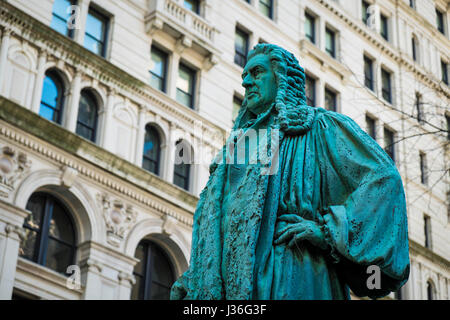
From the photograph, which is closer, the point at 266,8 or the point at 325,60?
the point at 266,8

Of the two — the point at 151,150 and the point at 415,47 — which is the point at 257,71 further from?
the point at 415,47

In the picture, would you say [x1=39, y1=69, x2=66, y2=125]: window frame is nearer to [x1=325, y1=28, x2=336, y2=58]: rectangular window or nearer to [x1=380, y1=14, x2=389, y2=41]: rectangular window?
[x1=325, y1=28, x2=336, y2=58]: rectangular window

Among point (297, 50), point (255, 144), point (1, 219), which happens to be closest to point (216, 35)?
point (297, 50)

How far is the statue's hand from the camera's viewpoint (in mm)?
4191

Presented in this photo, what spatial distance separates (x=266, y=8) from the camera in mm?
33531

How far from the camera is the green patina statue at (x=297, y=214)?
13.8 ft

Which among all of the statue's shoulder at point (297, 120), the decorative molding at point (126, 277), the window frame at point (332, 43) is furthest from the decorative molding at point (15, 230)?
the window frame at point (332, 43)

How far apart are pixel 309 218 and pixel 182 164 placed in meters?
22.7

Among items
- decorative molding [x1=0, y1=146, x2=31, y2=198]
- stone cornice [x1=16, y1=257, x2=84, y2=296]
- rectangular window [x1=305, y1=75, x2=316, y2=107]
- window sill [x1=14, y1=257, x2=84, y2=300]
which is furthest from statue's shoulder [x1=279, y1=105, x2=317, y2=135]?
rectangular window [x1=305, y1=75, x2=316, y2=107]

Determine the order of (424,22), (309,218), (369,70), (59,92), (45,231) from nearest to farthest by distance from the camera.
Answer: (309,218)
(45,231)
(59,92)
(369,70)
(424,22)

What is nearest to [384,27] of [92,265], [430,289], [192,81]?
[430,289]

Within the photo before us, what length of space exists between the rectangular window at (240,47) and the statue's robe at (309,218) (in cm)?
2646

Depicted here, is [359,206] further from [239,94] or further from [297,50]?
[297,50]

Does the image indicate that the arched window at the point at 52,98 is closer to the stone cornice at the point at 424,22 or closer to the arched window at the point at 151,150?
the arched window at the point at 151,150
